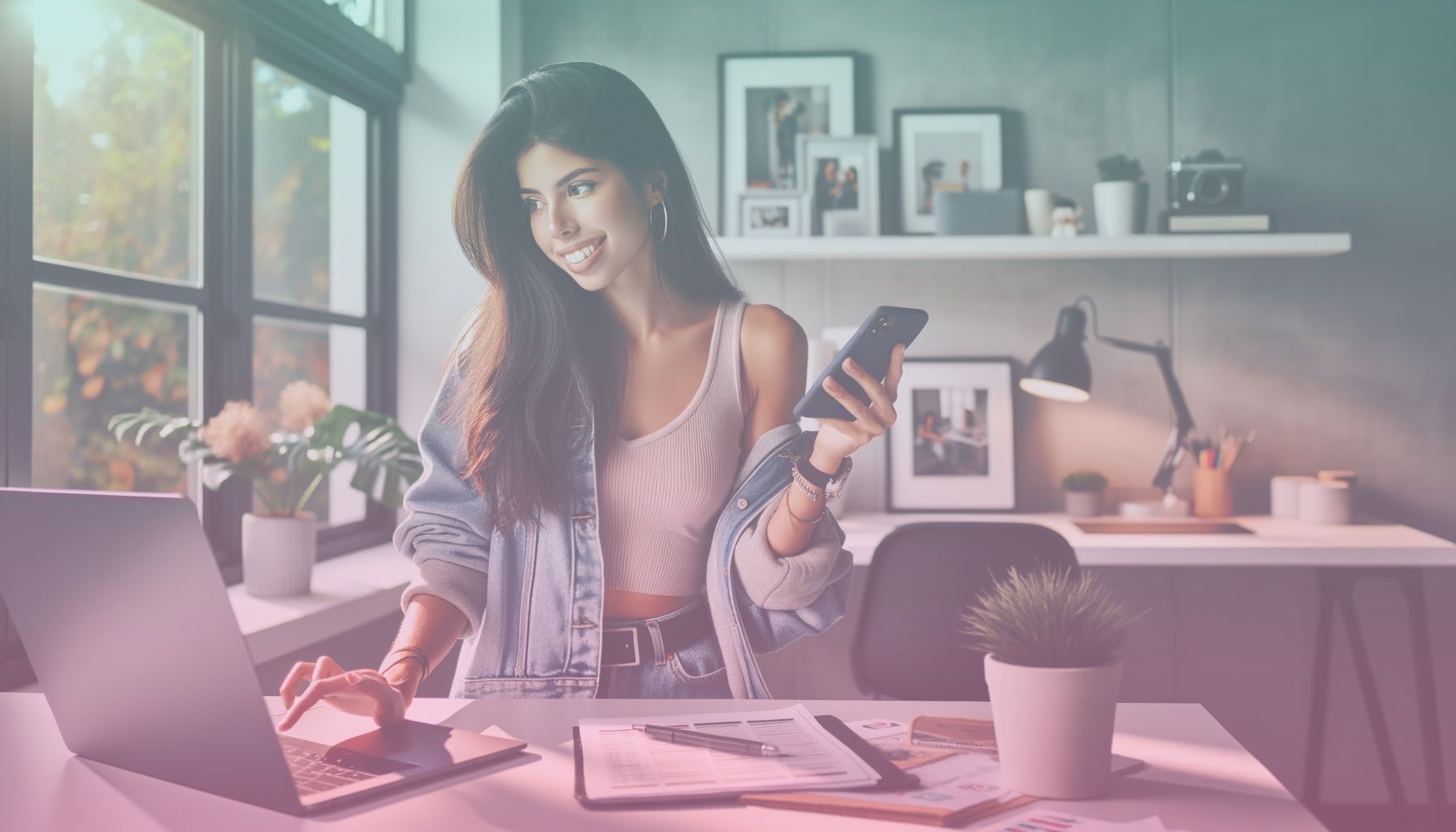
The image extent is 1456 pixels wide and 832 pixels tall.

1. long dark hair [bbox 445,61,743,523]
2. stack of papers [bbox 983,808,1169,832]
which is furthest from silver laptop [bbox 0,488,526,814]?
long dark hair [bbox 445,61,743,523]

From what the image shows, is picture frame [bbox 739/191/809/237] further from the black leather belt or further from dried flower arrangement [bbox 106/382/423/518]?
the black leather belt

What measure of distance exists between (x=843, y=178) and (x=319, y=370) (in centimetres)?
149

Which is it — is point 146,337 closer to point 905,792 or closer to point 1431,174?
point 905,792

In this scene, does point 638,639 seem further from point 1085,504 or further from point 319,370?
point 1085,504

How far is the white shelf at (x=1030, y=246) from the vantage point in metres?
2.72

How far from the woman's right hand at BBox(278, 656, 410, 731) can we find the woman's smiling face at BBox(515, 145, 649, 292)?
2.05ft

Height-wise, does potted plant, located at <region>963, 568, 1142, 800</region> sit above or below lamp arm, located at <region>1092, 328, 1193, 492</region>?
below

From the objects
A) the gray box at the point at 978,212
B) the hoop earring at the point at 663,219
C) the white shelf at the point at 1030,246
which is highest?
the gray box at the point at 978,212

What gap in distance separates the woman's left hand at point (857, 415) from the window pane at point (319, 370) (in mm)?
1395

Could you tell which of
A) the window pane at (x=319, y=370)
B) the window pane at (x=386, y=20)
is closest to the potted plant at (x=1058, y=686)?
the window pane at (x=319, y=370)

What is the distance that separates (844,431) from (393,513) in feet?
6.85

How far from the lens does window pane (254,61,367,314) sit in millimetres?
2451

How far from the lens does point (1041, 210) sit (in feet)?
9.29

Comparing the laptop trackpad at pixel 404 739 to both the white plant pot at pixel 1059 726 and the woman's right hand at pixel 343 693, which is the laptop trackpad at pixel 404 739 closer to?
the woman's right hand at pixel 343 693
